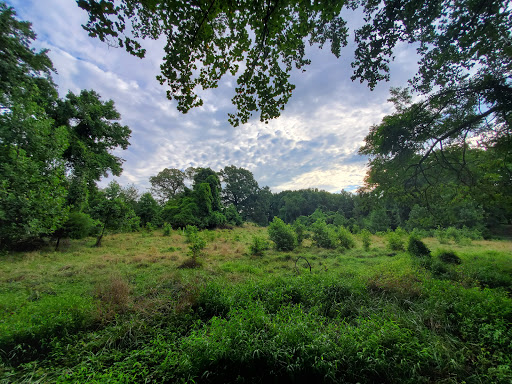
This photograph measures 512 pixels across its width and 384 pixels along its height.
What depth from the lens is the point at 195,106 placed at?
10.4 ft

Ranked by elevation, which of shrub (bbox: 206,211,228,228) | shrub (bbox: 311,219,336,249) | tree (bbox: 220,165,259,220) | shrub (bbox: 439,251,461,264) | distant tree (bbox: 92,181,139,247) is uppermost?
tree (bbox: 220,165,259,220)

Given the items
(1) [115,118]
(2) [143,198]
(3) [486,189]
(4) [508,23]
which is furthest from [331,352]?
(2) [143,198]

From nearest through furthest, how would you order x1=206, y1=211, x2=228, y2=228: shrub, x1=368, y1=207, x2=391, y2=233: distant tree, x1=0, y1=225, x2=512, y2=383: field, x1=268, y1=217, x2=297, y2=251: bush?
x1=0, y1=225, x2=512, y2=383: field, x1=268, y1=217, x2=297, y2=251: bush, x1=206, y1=211, x2=228, y2=228: shrub, x1=368, y1=207, x2=391, y2=233: distant tree

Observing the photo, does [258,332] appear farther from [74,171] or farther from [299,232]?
[74,171]

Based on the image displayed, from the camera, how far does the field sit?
2561mm

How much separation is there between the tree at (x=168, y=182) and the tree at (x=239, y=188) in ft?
33.4

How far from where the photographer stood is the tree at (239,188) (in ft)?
142

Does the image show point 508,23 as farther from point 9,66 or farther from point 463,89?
point 9,66

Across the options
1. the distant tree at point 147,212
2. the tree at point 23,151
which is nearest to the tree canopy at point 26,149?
the tree at point 23,151

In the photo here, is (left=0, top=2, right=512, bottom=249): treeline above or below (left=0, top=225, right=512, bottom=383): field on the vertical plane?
above

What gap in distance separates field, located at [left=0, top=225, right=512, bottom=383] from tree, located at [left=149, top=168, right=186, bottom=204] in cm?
3062

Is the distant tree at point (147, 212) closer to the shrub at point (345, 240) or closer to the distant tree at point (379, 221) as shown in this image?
the shrub at point (345, 240)

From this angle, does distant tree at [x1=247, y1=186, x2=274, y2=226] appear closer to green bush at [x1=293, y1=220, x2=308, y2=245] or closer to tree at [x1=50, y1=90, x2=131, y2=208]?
green bush at [x1=293, y1=220, x2=308, y2=245]

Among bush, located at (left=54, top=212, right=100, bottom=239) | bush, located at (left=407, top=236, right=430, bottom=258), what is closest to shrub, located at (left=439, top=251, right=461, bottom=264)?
bush, located at (left=407, top=236, right=430, bottom=258)
